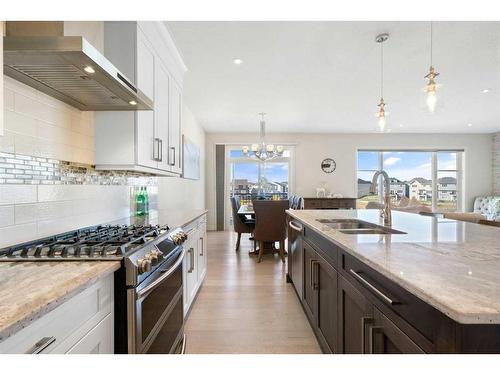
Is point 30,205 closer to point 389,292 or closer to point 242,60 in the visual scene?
point 389,292

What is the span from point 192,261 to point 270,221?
74.4 inches

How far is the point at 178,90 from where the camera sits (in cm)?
267

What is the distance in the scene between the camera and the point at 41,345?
0.66m

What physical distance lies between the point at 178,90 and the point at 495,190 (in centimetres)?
865

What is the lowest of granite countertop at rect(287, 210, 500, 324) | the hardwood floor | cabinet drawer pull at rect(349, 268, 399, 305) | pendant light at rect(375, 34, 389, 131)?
the hardwood floor

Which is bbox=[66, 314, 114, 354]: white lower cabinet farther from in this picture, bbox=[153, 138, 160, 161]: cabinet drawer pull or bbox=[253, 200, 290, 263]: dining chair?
bbox=[253, 200, 290, 263]: dining chair

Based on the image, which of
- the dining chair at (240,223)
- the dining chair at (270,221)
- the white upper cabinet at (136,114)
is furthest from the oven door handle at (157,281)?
the dining chair at (240,223)

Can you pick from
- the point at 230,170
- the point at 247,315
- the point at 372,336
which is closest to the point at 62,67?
the point at 372,336

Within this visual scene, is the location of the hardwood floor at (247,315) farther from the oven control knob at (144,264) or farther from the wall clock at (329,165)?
the wall clock at (329,165)

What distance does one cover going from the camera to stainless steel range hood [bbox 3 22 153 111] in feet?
3.31

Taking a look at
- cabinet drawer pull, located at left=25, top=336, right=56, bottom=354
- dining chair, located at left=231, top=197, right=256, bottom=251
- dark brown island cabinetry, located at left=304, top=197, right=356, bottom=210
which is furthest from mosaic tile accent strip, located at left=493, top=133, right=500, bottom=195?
cabinet drawer pull, located at left=25, top=336, right=56, bottom=354

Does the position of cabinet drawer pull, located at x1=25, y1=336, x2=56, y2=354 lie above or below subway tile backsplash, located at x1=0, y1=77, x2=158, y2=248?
below
